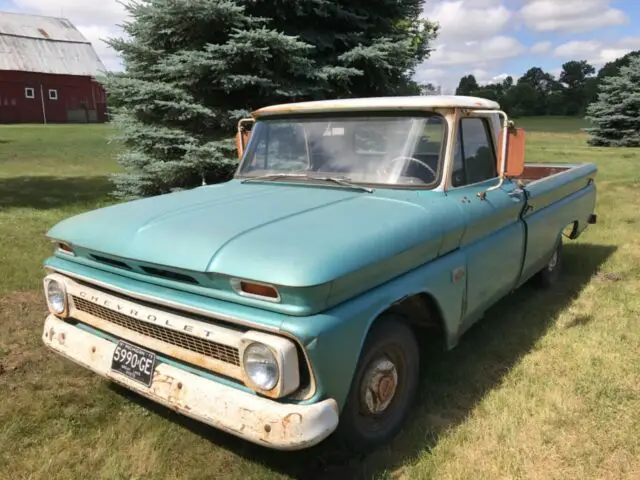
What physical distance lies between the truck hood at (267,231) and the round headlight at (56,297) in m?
0.29

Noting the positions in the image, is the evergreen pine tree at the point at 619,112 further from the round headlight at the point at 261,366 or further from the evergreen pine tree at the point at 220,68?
the round headlight at the point at 261,366

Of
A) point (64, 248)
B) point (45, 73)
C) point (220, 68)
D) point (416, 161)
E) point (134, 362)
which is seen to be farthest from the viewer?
point (45, 73)

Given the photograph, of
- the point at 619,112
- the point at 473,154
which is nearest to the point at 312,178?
the point at 473,154

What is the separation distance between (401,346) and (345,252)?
29.9 inches

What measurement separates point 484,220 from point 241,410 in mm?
1989

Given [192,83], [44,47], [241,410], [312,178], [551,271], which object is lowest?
[551,271]

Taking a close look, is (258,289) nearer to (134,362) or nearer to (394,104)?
(134,362)

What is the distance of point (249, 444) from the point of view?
117 inches

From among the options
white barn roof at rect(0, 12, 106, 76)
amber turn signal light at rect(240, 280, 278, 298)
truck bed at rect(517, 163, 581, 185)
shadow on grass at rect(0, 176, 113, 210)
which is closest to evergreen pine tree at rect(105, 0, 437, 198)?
shadow on grass at rect(0, 176, 113, 210)

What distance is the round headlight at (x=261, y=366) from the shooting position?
2283 mm

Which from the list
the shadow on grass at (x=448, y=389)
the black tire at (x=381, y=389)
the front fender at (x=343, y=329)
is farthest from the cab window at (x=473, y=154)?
the shadow on grass at (x=448, y=389)

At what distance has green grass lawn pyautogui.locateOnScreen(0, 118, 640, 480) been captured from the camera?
108 inches

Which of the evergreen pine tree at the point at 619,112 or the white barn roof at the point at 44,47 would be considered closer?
the evergreen pine tree at the point at 619,112

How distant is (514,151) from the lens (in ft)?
12.0
